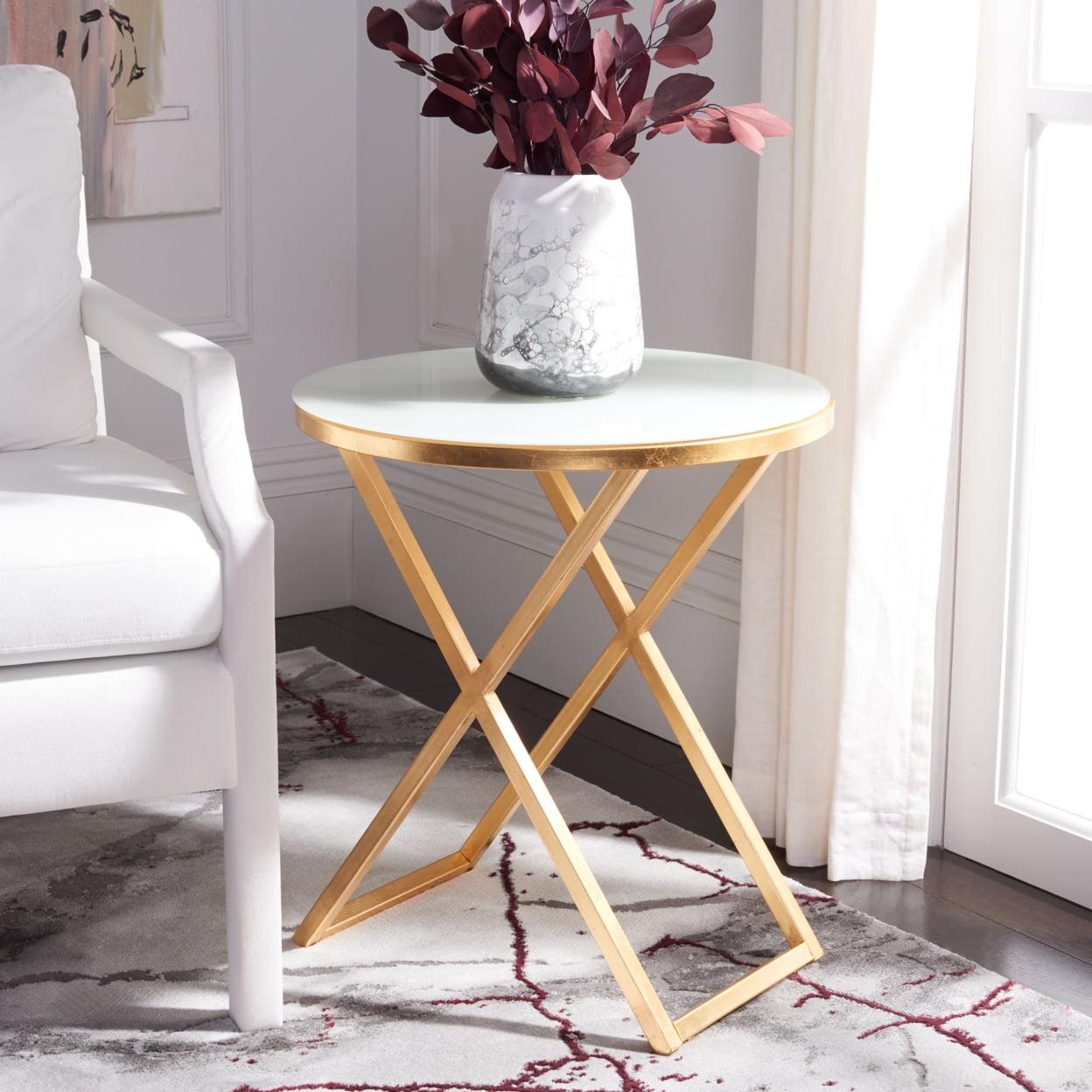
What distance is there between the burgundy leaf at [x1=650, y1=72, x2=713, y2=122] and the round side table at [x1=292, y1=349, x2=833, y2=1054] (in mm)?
299

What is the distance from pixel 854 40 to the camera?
1.85 metres

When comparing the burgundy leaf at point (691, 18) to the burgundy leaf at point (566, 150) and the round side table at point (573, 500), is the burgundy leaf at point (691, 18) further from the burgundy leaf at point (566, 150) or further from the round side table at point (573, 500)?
the round side table at point (573, 500)

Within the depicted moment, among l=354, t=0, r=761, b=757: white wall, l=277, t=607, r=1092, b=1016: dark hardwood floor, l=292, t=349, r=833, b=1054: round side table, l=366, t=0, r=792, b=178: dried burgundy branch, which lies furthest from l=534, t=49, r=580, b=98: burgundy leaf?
l=277, t=607, r=1092, b=1016: dark hardwood floor

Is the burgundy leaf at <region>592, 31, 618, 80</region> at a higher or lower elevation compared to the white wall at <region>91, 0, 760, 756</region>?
higher

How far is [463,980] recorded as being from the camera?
1.74 metres

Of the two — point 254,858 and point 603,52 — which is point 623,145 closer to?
point 603,52

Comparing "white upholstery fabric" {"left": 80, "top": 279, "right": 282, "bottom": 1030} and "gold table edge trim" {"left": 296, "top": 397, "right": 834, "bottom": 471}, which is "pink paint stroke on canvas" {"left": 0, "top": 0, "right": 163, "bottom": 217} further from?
"gold table edge trim" {"left": 296, "top": 397, "right": 834, "bottom": 471}

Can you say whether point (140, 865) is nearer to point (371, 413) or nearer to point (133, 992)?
point (133, 992)

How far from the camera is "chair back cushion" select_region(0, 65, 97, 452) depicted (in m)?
1.93

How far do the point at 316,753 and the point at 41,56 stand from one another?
1234 millimetres

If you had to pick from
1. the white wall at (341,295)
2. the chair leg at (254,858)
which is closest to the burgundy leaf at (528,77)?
the chair leg at (254,858)

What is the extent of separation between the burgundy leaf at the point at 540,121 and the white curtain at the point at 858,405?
466 millimetres

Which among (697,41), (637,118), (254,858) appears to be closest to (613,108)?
(637,118)

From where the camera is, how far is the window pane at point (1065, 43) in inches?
71.3
